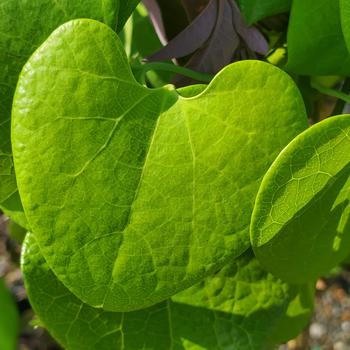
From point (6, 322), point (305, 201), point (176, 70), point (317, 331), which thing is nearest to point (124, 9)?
point (176, 70)

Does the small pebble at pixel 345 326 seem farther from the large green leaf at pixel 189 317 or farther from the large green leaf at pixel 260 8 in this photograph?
the large green leaf at pixel 260 8

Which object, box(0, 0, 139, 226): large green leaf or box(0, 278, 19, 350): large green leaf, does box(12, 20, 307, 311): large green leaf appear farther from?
box(0, 278, 19, 350): large green leaf

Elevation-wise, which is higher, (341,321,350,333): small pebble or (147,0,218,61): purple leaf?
(147,0,218,61): purple leaf

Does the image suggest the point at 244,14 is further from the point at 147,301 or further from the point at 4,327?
the point at 4,327

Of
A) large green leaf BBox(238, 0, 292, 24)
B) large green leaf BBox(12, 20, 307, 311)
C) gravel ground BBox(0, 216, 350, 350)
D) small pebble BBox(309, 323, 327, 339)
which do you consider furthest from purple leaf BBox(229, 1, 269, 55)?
small pebble BBox(309, 323, 327, 339)

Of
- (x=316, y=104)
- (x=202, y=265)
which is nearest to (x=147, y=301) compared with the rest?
(x=202, y=265)

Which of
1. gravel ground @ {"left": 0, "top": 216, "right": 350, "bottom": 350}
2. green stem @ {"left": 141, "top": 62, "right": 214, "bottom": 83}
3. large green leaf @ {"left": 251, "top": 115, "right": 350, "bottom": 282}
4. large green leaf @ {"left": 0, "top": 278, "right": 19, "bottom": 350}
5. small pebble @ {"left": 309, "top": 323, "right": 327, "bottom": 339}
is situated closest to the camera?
large green leaf @ {"left": 251, "top": 115, "right": 350, "bottom": 282}

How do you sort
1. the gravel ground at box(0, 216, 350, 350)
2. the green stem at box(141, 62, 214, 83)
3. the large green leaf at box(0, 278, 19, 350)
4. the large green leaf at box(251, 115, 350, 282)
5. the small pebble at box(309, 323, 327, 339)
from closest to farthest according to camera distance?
the large green leaf at box(251, 115, 350, 282), the green stem at box(141, 62, 214, 83), the large green leaf at box(0, 278, 19, 350), the gravel ground at box(0, 216, 350, 350), the small pebble at box(309, 323, 327, 339)
